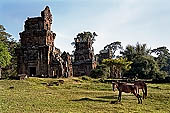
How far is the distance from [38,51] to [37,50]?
27 centimetres

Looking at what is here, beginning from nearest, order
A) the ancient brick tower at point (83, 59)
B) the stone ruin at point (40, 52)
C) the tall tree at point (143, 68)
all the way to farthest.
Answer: the stone ruin at point (40, 52) < the tall tree at point (143, 68) < the ancient brick tower at point (83, 59)

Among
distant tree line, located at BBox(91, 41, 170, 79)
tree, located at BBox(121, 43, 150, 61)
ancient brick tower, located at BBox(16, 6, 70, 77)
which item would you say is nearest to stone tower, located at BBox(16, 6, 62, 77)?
ancient brick tower, located at BBox(16, 6, 70, 77)

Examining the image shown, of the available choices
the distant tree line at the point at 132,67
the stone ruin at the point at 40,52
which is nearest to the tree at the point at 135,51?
the distant tree line at the point at 132,67

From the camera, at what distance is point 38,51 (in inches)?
1420

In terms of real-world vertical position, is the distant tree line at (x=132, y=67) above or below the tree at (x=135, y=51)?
below

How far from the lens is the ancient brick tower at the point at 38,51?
35.6m

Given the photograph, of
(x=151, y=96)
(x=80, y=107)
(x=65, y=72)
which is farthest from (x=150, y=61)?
(x=80, y=107)

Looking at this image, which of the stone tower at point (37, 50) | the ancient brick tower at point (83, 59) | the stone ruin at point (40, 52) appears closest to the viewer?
the stone ruin at point (40, 52)

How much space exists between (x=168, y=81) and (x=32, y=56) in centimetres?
2480

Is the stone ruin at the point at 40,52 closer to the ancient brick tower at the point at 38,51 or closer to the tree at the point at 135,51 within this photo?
the ancient brick tower at the point at 38,51

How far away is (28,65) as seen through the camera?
3638cm

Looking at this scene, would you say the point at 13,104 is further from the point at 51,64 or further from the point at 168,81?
the point at 168,81

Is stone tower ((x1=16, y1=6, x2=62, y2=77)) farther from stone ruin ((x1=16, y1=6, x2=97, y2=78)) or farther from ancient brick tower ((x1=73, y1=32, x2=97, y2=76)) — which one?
ancient brick tower ((x1=73, y1=32, x2=97, y2=76))

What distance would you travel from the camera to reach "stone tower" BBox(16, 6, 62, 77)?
35.8 meters
